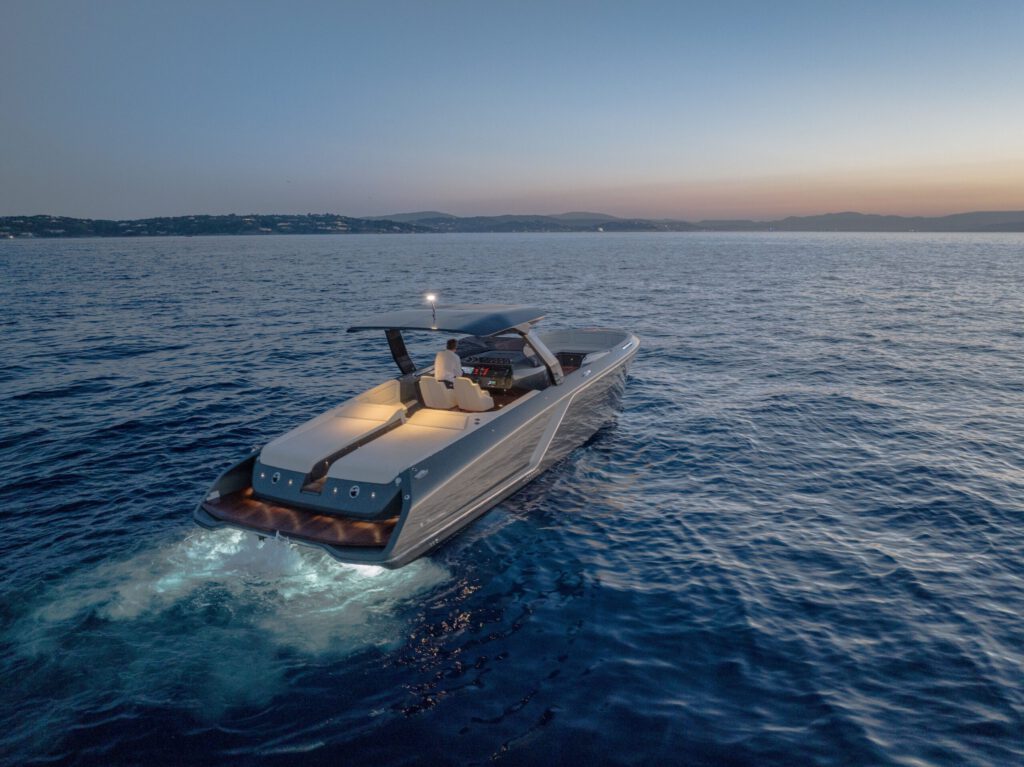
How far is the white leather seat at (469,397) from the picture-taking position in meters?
9.77

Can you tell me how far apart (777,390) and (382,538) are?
43.7ft

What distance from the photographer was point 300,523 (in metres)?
7.54

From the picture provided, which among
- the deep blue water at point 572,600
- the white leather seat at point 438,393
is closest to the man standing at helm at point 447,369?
the white leather seat at point 438,393

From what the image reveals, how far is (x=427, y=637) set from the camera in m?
6.70

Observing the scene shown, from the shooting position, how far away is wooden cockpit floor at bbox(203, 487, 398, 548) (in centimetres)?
720

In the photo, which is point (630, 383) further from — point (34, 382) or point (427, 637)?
point (34, 382)

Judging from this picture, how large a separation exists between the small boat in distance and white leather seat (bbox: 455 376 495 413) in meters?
0.02

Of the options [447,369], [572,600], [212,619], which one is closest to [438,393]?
[447,369]

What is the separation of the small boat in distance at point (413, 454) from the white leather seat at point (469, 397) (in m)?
0.02

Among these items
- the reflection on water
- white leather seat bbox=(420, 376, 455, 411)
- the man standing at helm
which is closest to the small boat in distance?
white leather seat bbox=(420, 376, 455, 411)

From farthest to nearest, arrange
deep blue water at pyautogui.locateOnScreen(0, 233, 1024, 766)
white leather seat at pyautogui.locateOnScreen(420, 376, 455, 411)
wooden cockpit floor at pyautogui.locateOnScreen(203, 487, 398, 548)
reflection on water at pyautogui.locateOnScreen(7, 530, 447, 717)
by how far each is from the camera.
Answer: white leather seat at pyautogui.locateOnScreen(420, 376, 455, 411) < wooden cockpit floor at pyautogui.locateOnScreen(203, 487, 398, 548) < reflection on water at pyautogui.locateOnScreen(7, 530, 447, 717) < deep blue water at pyautogui.locateOnScreen(0, 233, 1024, 766)

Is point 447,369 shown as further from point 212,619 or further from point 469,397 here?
point 212,619

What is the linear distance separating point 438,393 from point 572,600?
13.0 feet

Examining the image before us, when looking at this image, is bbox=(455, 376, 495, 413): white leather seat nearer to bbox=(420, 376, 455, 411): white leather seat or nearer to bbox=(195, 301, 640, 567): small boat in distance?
bbox=(195, 301, 640, 567): small boat in distance
